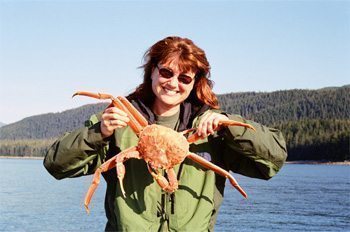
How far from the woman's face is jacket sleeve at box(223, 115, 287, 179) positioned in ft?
1.14

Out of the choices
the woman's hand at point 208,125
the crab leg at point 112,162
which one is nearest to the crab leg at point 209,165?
the woman's hand at point 208,125

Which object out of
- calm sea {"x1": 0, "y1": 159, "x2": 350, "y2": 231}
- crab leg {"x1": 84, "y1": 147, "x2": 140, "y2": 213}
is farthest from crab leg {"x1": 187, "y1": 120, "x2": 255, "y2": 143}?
calm sea {"x1": 0, "y1": 159, "x2": 350, "y2": 231}

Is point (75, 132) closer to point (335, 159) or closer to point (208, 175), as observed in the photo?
point (208, 175)

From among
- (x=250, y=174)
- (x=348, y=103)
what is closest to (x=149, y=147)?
(x=250, y=174)

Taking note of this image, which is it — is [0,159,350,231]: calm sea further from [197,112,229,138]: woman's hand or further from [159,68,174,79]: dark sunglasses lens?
[197,112,229,138]: woman's hand

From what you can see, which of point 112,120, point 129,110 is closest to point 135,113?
point 129,110

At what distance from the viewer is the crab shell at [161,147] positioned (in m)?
3.18

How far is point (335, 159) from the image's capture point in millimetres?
99062

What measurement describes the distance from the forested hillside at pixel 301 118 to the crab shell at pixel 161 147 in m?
93.6

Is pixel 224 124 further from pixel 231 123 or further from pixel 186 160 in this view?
pixel 186 160

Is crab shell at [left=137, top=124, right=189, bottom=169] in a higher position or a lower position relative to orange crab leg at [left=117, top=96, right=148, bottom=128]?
lower

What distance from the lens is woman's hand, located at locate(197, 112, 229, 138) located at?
3082 millimetres

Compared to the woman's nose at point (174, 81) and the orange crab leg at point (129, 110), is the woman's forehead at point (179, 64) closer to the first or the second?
the woman's nose at point (174, 81)

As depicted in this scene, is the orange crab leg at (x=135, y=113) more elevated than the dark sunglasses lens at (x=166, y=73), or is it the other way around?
the dark sunglasses lens at (x=166, y=73)
